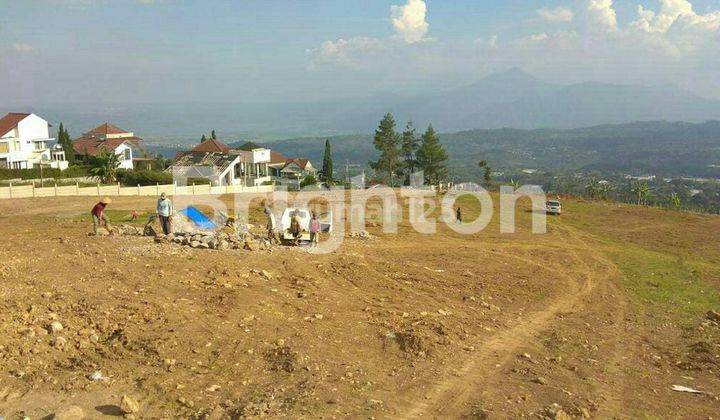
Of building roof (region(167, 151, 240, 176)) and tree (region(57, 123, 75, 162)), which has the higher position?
tree (region(57, 123, 75, 162))

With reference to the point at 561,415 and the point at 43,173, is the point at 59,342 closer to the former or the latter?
the point at 561,415

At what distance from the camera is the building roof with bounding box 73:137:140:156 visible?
6775 centimetres

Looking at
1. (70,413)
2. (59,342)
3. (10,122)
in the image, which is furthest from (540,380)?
(10,122)

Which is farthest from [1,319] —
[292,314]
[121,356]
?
[292,314]

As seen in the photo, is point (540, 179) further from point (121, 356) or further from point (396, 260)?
point (121, 356)

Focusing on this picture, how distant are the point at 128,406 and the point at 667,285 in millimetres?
17914

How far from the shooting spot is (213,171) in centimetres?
6234

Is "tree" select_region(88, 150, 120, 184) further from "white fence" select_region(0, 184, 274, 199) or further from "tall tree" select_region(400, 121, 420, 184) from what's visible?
"tall tree" select_region(400, 121, 420, 184)

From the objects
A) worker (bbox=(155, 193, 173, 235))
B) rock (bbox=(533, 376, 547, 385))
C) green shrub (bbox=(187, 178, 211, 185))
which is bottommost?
rock (bbox=(533, 376, 547, 385))

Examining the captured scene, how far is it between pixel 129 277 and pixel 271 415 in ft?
22.7

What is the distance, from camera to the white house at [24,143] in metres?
58.3

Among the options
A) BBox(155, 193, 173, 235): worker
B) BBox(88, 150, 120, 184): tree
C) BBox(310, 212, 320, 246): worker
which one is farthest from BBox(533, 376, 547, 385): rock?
BBox(88, 150, 120, 184): tree

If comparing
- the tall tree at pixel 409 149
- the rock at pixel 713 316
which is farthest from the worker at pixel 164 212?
the tall tree at pixel 409 149

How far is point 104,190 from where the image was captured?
42.0 meters
